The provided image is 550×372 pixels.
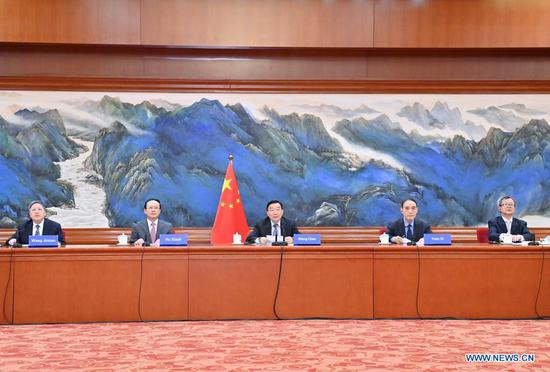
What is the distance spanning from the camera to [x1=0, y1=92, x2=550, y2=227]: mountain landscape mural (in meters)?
8.33

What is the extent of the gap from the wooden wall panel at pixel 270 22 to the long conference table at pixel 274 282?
9.66ft

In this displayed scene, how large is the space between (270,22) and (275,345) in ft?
14.8

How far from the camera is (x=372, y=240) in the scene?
845 cm

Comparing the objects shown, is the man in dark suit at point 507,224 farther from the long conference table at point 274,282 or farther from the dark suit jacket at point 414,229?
the long conference table at point 274,282

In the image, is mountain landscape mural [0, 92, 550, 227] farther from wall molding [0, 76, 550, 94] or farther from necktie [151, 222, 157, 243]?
necktie [151, 222, 157, 243]

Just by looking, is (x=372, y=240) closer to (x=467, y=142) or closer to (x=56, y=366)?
(x=467, y=142)

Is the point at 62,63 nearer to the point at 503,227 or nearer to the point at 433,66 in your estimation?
the point at 433,66

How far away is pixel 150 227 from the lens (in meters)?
7.11

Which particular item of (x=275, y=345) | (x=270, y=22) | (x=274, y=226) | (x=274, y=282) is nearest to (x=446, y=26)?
(x=270, y=22)

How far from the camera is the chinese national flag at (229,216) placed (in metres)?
7.89

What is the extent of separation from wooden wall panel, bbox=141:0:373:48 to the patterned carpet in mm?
3586

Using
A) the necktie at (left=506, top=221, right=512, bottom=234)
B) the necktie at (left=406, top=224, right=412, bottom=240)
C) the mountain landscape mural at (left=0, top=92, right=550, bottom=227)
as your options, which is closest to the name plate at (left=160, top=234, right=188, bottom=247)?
the mountain landscape mural at (left=0, top=92, right=550, bottom=227)

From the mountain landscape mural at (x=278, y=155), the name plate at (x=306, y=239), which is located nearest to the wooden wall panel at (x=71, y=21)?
the mountain landscape mural at (x=278, y=155)

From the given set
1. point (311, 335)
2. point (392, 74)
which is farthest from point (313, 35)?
point (311, 335)
